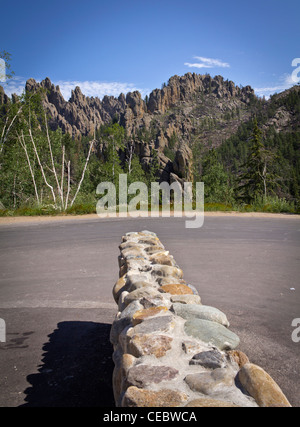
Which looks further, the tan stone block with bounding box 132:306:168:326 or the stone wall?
the tan stone block with bounding box 132:306:168:326

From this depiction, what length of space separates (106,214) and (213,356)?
50.7ft

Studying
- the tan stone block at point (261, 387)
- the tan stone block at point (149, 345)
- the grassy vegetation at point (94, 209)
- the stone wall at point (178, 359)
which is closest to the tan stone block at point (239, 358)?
the stone wall at point (178, 359)

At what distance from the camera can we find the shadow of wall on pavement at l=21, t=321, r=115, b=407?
255 centimetres

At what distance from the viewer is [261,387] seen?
1457mm

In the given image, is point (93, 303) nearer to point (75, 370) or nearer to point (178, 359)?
point (75, 370)

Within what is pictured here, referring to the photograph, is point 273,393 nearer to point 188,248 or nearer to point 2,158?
point 188,248

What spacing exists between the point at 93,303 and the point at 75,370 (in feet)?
5.83

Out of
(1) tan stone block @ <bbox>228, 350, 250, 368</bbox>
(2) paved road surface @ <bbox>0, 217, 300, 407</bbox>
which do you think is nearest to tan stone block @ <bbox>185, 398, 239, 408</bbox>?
(1) tan stone block @ <bbox>228, 350, 250, 368</bbox>

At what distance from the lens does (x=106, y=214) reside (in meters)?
16.9

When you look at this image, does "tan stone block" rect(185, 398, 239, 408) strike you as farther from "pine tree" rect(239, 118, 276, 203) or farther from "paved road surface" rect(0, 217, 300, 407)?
"pine tree" rect(239, 118, 276, 203)

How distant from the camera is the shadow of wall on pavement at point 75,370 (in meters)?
2.55

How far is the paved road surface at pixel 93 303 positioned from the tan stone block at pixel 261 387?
1.27 meters

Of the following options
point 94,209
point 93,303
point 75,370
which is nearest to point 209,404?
point 75,370

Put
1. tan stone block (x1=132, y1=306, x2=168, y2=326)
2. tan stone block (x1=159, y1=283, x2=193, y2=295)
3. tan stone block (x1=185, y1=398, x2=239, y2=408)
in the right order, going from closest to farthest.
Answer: tan stone block (x1=185, y1=398, x2=239, y2=408), tan stone block (x1=132, y1=306, x2=168, y2=326), tan stone block (x1=159, y1=283, x2=193, y2=295)
